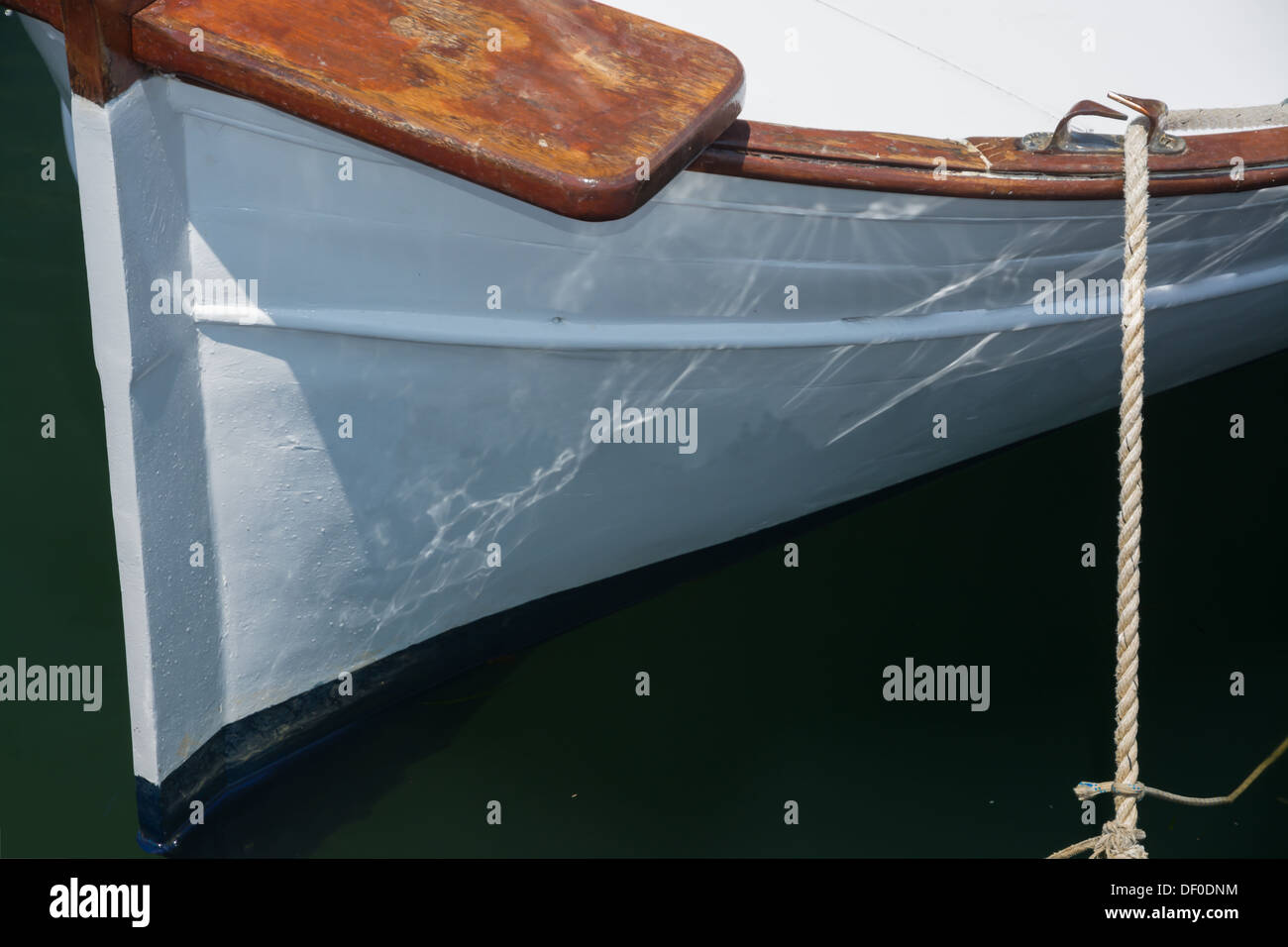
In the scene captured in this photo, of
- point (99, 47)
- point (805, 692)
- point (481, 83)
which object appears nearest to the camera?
point (99, 47)

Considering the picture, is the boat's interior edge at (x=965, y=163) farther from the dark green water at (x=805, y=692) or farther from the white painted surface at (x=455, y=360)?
the dark green water at (x=805, y=692)

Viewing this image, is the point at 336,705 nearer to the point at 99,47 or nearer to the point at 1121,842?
the point at 99,47

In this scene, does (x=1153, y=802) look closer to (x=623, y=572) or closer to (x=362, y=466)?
(x=623, y=572)

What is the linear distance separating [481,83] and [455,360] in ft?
2.05

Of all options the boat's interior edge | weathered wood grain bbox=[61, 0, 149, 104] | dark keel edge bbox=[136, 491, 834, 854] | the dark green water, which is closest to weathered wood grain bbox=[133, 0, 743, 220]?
weathered wood grain bbox=[61, 0, 149, 104]

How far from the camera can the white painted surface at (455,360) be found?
2170mm

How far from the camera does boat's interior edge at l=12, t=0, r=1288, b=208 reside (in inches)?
91.4

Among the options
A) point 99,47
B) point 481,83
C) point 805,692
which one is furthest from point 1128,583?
point 99,47

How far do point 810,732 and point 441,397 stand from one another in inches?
53.3

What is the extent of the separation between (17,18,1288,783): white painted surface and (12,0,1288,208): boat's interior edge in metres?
0.07

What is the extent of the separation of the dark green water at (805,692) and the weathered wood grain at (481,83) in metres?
1.61

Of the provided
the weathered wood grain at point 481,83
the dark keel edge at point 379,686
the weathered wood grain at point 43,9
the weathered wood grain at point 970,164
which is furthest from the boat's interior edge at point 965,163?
the dark keel edge at point 379,686

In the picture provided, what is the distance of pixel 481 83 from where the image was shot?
2.03 metres

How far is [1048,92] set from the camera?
2998mm
